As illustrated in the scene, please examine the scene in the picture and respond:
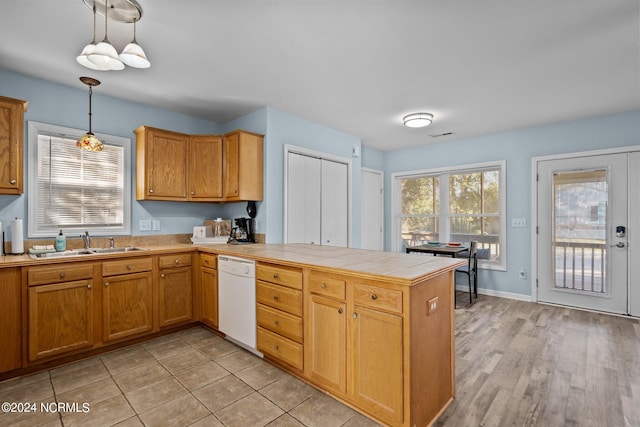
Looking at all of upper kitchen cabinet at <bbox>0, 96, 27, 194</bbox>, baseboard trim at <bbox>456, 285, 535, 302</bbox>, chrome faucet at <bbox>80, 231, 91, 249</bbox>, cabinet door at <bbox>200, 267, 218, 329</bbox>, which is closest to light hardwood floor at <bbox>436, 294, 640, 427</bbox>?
baseboard trim at <bbox>456, 285, 535, 302</bbox>

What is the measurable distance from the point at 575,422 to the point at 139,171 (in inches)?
172

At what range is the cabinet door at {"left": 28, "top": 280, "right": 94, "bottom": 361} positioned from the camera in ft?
8.10

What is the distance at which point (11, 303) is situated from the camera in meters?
2.38

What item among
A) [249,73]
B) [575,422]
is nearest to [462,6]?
[249,73]

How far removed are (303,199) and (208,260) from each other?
1497 millimetres

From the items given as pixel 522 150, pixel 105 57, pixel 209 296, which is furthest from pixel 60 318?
pixel 522 150

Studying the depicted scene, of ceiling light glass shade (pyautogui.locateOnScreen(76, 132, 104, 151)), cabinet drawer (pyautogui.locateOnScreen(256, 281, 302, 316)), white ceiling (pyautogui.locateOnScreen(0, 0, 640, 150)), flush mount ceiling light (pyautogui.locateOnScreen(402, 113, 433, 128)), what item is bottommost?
cabinet drawer (pyautogui.locateOnScreen(256, 281, 302, 316))

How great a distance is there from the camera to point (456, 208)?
5434 mm

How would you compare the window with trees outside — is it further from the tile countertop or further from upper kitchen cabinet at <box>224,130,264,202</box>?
upper kitchen cabinet at <box>224,130,264,202</box>

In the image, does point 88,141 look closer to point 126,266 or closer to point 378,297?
point 126,266

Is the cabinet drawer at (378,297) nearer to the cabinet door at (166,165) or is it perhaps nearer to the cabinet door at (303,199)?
the cabinet door at (303,199)

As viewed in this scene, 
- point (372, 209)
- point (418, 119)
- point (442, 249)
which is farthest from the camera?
point (372, 209)

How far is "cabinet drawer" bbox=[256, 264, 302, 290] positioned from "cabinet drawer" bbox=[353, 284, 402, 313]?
552mm

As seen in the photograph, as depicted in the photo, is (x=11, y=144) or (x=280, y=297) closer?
(x=280, y=297)
